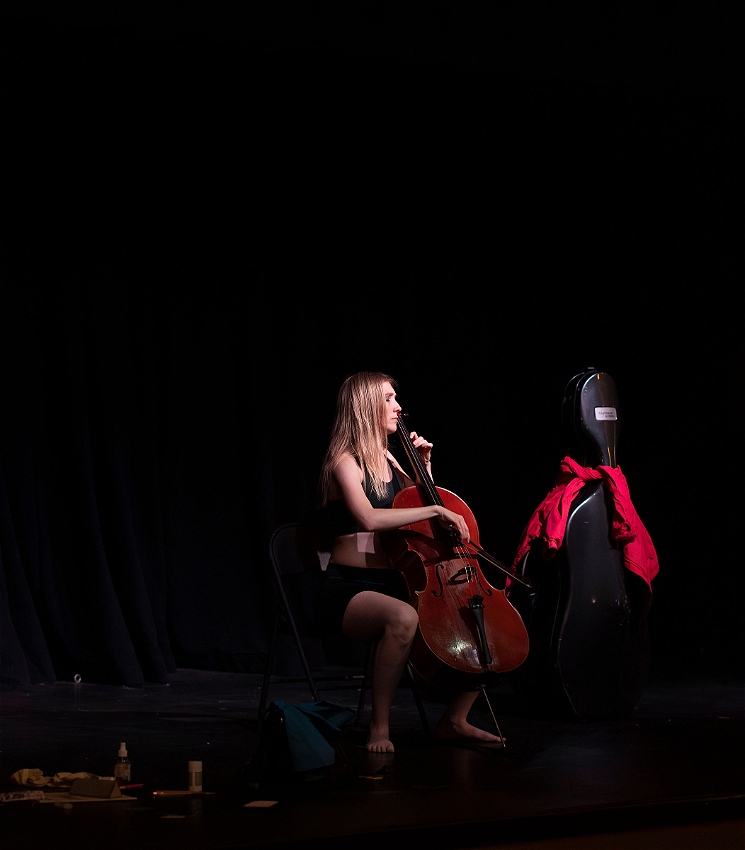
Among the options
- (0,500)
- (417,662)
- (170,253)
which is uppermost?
(170,253)

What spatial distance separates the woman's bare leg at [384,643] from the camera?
3262 millimetres

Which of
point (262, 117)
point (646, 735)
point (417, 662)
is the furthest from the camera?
point (262, 117)

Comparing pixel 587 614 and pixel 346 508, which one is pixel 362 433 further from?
pixel 587 614

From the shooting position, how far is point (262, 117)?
5297 mm

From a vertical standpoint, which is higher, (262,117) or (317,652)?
(262,117)

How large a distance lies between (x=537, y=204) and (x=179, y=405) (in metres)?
2.10

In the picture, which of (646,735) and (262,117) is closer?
(646,735)

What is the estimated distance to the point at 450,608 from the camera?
3.25m

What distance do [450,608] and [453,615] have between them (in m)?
0.02

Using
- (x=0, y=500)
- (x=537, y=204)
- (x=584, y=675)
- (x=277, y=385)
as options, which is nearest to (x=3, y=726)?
(x=0, y=500)

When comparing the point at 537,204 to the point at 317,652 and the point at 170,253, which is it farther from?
the point at 317,652

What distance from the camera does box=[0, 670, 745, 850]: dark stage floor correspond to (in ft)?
7.74

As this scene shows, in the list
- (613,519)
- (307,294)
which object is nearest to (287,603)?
(613,519)

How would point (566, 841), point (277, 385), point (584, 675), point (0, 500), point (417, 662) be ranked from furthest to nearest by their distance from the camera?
1. point (277, 385)
2. point (0, 500)
3. point (584, 675)
4. point (417, 662)
5. point (566, 841)
